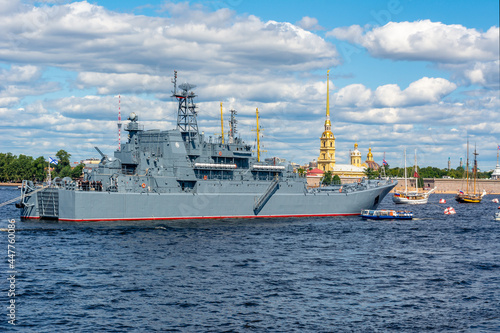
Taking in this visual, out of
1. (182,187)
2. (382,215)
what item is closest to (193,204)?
(182,187)

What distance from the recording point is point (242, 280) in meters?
30.9

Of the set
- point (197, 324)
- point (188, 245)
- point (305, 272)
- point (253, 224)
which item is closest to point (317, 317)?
point (197, 324)

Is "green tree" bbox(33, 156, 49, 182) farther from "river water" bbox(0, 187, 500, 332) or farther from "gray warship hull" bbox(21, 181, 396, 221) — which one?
"river water" bbox(0, 187, 500, 332)

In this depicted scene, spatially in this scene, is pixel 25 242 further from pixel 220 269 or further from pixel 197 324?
pixel 197 324

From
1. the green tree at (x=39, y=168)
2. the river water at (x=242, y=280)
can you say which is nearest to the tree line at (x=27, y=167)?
the green tree at (x=39, y=168)

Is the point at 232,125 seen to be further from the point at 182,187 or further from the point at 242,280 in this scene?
the point at 242,280

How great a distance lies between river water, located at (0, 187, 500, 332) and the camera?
23703 mm

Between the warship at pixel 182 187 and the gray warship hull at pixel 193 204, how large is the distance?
3.6 inches

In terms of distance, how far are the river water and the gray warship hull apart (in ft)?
6.75

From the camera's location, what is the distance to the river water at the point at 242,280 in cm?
2370

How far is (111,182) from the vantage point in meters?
54.1

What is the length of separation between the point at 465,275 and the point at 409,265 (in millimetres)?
4022

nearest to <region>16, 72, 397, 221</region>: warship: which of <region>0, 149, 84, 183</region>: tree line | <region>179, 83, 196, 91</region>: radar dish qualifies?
<region>179, 83, 196, 91</region>: radar dish

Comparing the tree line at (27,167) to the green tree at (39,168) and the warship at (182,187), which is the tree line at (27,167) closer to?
the green tree at (39,168)
